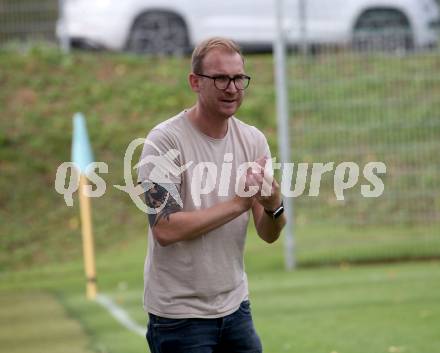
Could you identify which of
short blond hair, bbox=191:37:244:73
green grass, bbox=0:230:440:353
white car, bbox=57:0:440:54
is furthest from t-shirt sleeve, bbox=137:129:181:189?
white car, bbox=57:0:440:54

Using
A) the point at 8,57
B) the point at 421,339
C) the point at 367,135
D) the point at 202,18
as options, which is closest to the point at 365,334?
the point at 421,339

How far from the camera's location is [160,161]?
5.14m

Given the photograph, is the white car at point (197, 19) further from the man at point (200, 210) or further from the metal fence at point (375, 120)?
the man at point (200, 210)

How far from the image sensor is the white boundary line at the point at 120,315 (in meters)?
11.0

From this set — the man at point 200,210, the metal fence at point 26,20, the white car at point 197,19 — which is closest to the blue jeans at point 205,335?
the man at point 200,210

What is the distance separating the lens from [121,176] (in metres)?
19.7

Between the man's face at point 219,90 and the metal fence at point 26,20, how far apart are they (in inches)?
682

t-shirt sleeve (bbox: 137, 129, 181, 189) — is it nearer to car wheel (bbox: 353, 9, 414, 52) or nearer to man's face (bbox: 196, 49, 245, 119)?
man's face (bbox: 196, 49, 245, 119)

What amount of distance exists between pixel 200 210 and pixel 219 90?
56 cm

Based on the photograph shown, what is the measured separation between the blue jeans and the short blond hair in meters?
1.16

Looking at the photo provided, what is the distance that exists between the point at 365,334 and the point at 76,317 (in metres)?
3.42

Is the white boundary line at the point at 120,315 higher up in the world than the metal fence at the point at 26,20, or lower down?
lower down

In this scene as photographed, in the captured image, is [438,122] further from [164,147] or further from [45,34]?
[164,147]

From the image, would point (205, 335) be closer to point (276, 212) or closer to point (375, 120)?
point (276, 212)
